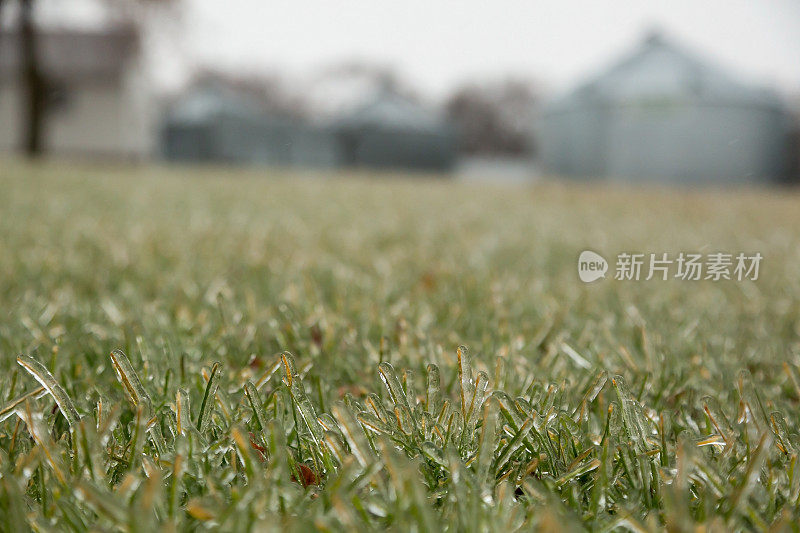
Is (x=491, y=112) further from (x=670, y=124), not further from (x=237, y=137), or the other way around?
(x=670, y=124)

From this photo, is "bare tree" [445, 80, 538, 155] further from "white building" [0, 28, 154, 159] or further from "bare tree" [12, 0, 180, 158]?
"bare tree" [12, 0, 180, 158]

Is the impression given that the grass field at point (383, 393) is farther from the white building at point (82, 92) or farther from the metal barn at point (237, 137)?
the white building at point (82, 92)

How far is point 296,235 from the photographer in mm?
2463

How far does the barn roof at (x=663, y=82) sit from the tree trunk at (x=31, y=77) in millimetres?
11460

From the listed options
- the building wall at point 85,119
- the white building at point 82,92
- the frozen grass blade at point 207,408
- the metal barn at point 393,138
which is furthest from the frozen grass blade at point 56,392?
the building wall at point 85,119

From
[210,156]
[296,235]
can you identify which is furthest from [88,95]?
[296,235]

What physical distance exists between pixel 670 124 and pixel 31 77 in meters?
12.9

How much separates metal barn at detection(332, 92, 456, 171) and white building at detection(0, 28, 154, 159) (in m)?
6.20

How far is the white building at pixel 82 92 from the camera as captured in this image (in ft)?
57.5

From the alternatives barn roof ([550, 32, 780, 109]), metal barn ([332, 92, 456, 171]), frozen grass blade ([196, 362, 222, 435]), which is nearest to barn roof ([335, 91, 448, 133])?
metal barn ([332, 92, 456, 171])

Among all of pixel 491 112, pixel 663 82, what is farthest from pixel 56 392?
pixel 491 112

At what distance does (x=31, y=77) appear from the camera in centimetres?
1177

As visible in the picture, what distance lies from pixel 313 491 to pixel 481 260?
4.77 ft

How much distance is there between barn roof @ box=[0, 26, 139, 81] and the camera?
1744 centimetres
